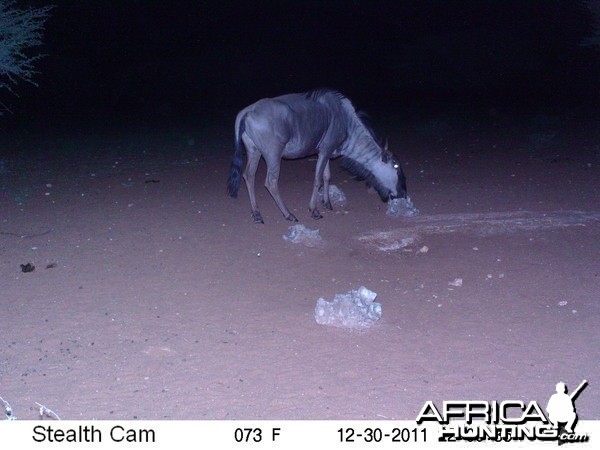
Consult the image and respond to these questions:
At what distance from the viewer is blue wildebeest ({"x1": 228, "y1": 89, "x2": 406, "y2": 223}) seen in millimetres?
8812

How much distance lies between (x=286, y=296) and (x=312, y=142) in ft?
11.6

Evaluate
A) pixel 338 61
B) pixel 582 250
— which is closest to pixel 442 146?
pixel 582 250

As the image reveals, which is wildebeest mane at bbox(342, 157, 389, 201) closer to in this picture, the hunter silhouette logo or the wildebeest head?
the wildebeest head

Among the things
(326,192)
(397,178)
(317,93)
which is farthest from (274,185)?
(397,178)

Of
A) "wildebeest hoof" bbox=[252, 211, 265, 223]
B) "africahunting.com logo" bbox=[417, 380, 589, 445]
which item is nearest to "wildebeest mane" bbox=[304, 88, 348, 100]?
"wildebeest hoof" bbox=[252, 211, 265, 223]

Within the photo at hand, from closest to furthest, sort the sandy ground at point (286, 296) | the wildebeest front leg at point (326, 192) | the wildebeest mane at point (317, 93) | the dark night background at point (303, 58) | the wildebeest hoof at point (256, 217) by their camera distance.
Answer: the sandy ground at point (286, 296), the wildebeest hoof at point (256, 217), the wildebeest mane at point (317, 93), the wildebeest front leg at point (326, 192), the dark night background at point (303, 58)

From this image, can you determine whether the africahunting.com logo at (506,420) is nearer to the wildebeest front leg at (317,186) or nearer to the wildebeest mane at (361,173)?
the wildebeest front leg at (317,186)

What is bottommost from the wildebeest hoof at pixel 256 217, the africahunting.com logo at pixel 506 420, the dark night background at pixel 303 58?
the dark night background at pixel 303 58

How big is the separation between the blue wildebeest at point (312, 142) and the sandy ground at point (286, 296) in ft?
1.35

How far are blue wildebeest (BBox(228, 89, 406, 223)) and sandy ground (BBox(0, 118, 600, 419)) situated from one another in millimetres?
412

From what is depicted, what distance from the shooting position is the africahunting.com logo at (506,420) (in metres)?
3.89

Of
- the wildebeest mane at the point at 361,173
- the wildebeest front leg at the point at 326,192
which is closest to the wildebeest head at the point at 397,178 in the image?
the wildebeest mane at the point at 361,173

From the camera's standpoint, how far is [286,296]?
6371 mm

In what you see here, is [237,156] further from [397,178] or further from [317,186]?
[397,178]
